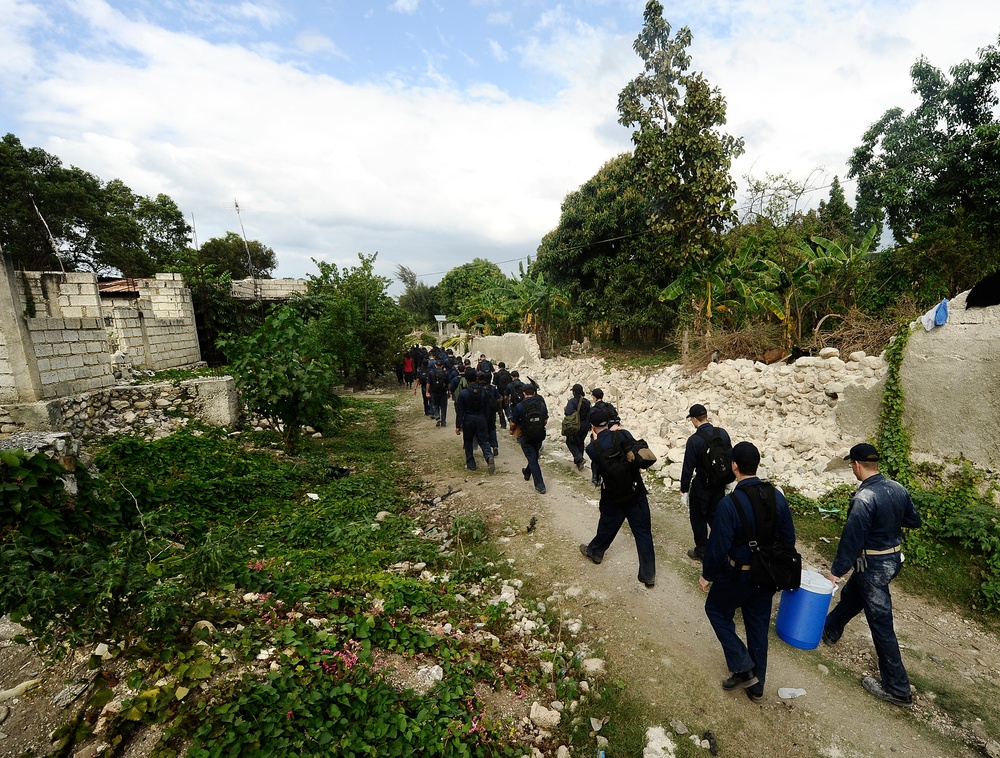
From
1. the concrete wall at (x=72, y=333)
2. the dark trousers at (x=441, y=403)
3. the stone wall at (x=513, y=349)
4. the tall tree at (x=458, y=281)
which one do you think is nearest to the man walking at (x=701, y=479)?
the dark trousers at (x=441, y=403)

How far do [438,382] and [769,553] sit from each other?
9.24 metres

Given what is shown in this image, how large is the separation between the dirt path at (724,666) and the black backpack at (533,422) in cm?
145

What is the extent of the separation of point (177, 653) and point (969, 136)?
806 inches

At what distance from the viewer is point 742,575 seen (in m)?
3.06

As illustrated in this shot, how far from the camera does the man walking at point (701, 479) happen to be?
4.62m

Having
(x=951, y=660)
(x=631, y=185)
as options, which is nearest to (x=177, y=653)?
(x=951, y=660)

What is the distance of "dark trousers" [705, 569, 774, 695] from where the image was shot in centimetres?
309

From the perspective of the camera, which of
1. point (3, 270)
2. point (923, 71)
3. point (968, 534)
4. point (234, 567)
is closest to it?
point (234, 567)

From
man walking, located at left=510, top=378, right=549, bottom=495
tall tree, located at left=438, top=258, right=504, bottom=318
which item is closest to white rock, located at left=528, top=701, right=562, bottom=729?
man walking, located at left=510, top=378, right=549, bottom=495

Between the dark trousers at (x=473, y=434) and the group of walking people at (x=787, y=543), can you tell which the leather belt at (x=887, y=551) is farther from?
the dark trousers at (x=473, y=434)

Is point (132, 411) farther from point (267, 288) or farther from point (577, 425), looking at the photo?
point (267, 288)

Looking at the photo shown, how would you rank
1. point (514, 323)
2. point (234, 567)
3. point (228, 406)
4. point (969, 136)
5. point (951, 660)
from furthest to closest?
point (514, 323)
point (969, 136)
point (228, 406)
point (234, 567)
point (951, 660)

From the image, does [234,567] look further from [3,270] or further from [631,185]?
[631,185]

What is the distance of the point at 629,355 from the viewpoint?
50.9 feet
